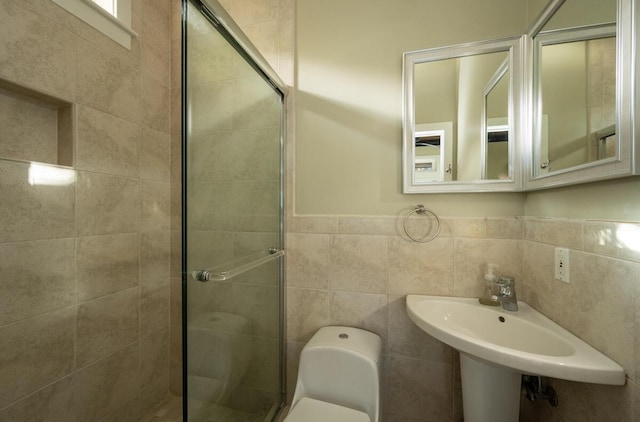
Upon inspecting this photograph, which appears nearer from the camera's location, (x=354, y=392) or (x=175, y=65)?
(x=354, y=392)

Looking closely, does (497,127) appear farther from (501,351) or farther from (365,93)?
(501,351)

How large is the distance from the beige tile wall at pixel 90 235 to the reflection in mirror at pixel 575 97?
2.01 metres

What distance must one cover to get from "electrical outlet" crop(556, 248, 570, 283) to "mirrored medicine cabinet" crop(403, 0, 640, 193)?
25cm

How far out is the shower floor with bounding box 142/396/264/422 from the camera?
0.80 metres

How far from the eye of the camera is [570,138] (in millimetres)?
875

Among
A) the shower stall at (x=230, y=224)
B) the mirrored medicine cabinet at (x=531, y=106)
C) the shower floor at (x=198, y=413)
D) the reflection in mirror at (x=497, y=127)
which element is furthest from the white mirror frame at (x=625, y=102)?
the shower floor at (x=198, y=413)

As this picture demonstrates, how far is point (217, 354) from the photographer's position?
2.93 feet

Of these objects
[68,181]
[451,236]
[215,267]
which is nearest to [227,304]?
[215,267]

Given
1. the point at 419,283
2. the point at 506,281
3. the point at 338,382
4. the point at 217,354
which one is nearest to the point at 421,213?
the point at 419,283

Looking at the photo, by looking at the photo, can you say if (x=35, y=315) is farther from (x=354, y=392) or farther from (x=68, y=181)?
(x=354, y=392)

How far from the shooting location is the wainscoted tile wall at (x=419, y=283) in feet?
2.93

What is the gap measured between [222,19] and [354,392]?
1506 millimetres

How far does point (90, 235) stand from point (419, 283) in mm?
1642

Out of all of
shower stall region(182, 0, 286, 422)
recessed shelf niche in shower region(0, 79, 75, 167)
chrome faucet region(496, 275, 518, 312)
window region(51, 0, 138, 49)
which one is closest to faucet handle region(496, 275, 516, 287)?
chrome faucet region(496, 275, 518, 312)
